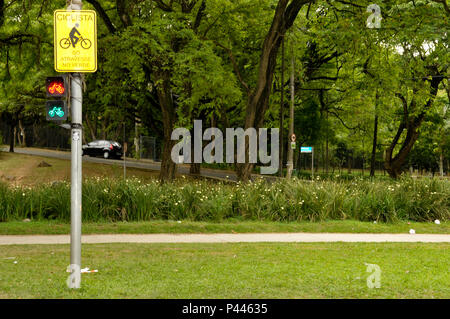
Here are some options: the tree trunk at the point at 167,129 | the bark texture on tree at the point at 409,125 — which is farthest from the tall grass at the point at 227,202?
the bark texture on tree at the point at 409,125

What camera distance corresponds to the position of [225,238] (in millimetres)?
12047

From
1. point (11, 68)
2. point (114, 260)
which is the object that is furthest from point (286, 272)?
point (11, 68)

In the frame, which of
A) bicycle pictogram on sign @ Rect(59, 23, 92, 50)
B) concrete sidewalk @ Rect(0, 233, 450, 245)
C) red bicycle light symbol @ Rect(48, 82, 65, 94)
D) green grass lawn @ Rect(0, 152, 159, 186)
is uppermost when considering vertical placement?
bicycle pictogram on sign @ Rect(59, 23, 92, 50)

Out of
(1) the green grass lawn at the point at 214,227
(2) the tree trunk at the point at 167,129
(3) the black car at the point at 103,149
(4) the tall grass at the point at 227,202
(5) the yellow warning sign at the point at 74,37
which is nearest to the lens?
(5) the yellow warning sign at the point at 74,37

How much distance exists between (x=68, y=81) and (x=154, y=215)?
8050 mm

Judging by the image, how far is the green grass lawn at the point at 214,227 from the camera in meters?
12.7

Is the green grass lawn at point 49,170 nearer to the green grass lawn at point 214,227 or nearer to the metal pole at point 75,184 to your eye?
the green grass lawn at point 214,227

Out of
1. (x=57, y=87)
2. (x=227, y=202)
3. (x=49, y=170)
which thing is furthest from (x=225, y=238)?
(x=49, y=170)

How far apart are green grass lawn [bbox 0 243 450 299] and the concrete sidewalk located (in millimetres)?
765

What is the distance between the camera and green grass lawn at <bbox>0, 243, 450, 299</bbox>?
6.72 meters

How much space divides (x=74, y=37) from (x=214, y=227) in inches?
298

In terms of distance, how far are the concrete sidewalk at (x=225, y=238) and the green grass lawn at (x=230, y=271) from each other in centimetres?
76

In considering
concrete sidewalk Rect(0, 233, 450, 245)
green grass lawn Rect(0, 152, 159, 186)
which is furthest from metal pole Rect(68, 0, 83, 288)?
green grass lawn Rect(0, 152, 159, 186)

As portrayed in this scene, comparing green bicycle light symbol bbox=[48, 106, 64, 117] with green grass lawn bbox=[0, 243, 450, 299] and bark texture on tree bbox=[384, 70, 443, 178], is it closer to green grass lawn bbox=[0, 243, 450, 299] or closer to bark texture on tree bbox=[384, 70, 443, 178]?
green grass lawn bbox=[0, 243, 450, 299]
